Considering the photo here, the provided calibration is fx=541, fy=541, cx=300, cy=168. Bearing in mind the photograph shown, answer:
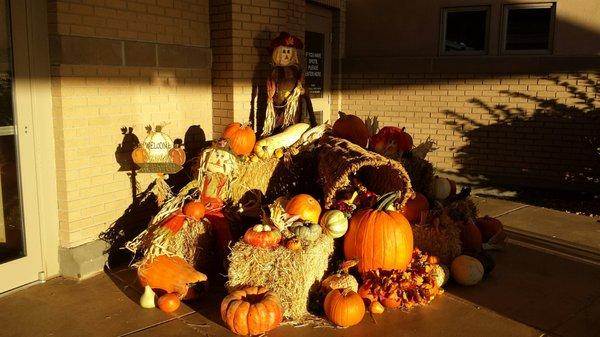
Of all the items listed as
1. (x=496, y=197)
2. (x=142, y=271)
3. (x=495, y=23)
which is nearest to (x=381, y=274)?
(x=142, y=271)

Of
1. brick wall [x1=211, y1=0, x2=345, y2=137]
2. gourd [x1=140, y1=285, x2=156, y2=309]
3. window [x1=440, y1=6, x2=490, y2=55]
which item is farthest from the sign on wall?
gourd [x1=140, y1=285, x2=156, y2=309]

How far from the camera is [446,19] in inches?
360

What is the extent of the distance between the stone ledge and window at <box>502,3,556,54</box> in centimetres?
694

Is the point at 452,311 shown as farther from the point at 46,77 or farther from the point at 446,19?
the point at 446,19

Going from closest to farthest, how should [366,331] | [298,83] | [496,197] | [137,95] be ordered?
[366,331] → [137,95] → [298,83] → [496,197]

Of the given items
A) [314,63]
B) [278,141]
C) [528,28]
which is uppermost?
[528,28]

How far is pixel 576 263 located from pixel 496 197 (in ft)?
10.5

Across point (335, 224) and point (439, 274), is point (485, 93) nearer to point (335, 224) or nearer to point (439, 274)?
point (439, 274)

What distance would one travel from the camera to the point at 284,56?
5668mm

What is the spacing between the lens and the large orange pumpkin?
14.2 feet

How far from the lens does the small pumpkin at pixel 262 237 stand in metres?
4.05

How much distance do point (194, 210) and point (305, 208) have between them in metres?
0.94

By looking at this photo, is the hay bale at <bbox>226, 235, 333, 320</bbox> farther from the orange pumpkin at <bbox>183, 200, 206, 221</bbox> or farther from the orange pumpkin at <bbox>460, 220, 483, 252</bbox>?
the orange pumpkin at <bbox>460, 220, 483, 252</bbox>

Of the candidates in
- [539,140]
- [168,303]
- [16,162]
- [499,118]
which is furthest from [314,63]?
[168,303]
